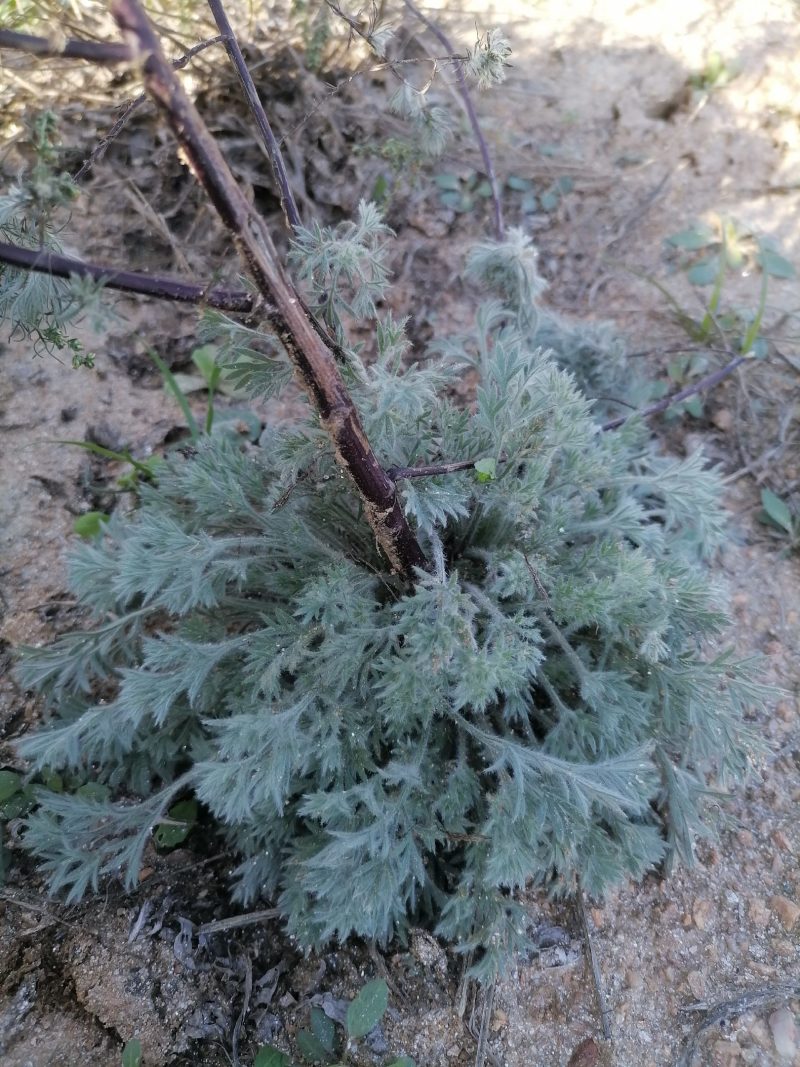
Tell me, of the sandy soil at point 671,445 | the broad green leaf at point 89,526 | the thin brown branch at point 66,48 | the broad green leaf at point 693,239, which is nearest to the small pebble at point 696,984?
the sandy soil at point 671,445

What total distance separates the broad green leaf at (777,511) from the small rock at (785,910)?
1354mm

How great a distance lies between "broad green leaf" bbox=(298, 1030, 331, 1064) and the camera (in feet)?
6.02

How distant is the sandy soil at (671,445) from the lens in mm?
1933

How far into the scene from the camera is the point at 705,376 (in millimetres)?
3266

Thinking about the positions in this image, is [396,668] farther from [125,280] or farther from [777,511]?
[777,511]

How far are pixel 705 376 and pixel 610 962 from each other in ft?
7.57

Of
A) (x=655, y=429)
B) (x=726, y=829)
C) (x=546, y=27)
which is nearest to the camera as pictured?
(x=726, y=829)

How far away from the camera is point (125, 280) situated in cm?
131

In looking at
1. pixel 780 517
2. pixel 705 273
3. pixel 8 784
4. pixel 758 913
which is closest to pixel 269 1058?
pixel 8 784

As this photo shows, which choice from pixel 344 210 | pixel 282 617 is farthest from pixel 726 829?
pixel 344 210

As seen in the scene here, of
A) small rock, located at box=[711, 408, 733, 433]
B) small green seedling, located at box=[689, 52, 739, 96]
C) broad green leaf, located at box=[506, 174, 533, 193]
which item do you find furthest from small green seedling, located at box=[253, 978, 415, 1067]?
small green seedling, located at box=[689, 52, 739, 96]

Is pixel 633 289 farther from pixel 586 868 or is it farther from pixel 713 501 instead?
pixel 586 868

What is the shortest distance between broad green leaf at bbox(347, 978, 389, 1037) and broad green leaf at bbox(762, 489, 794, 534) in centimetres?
215

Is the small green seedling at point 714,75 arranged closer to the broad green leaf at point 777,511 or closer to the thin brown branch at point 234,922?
the broad green leaf at point 777,511
